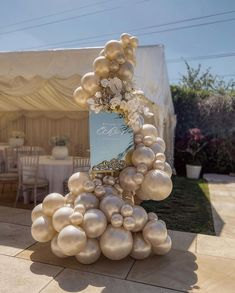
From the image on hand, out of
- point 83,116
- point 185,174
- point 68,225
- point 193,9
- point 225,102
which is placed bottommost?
point 185,174

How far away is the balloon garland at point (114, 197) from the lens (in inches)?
106

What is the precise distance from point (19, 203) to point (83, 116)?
380 centimetres

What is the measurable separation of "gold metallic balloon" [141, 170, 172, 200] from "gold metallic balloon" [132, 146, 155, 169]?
12 centimetres

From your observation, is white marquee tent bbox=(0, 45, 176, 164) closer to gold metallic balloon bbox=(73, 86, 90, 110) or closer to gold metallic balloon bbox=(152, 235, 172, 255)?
gold metallic balloon bbox=(73, 86, 90, 110)

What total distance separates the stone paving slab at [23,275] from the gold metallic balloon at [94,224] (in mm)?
450

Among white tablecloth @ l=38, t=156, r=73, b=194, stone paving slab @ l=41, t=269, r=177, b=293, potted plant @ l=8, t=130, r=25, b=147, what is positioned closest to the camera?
stone paving slab @ l=41, t=269, r=177, b=293

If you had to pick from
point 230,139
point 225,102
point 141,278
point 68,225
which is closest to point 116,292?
point 141,278

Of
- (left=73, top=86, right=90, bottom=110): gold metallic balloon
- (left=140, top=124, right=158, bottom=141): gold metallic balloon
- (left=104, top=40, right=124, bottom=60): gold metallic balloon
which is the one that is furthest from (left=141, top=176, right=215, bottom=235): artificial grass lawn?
(left=104, top=40, right=124, bottom=60): gold metallic balloon

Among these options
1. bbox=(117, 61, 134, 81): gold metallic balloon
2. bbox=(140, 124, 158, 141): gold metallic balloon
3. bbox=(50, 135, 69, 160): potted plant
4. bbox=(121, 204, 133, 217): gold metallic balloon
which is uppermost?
bbox=(117, 61, 134, 81): gold metallic balloon

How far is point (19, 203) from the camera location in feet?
16.7

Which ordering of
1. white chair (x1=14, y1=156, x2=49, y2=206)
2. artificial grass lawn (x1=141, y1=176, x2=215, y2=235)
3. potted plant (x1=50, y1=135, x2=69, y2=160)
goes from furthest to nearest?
potted plant (x1=50, y1=135, x2=69, y2=160) < white chair (x1=14, y1=156, x2=49, y2=206) < artificial grass lawn (x1=141, y1=176, x2=215, y2=235)

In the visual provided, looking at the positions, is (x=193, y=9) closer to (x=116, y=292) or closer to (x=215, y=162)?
(x=215, y=162)

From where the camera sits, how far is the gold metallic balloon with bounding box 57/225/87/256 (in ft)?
8.40

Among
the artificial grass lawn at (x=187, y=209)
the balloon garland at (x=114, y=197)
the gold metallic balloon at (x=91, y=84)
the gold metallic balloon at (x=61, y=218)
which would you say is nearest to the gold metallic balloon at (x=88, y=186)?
the balloon garland at (x=114, y=197)
